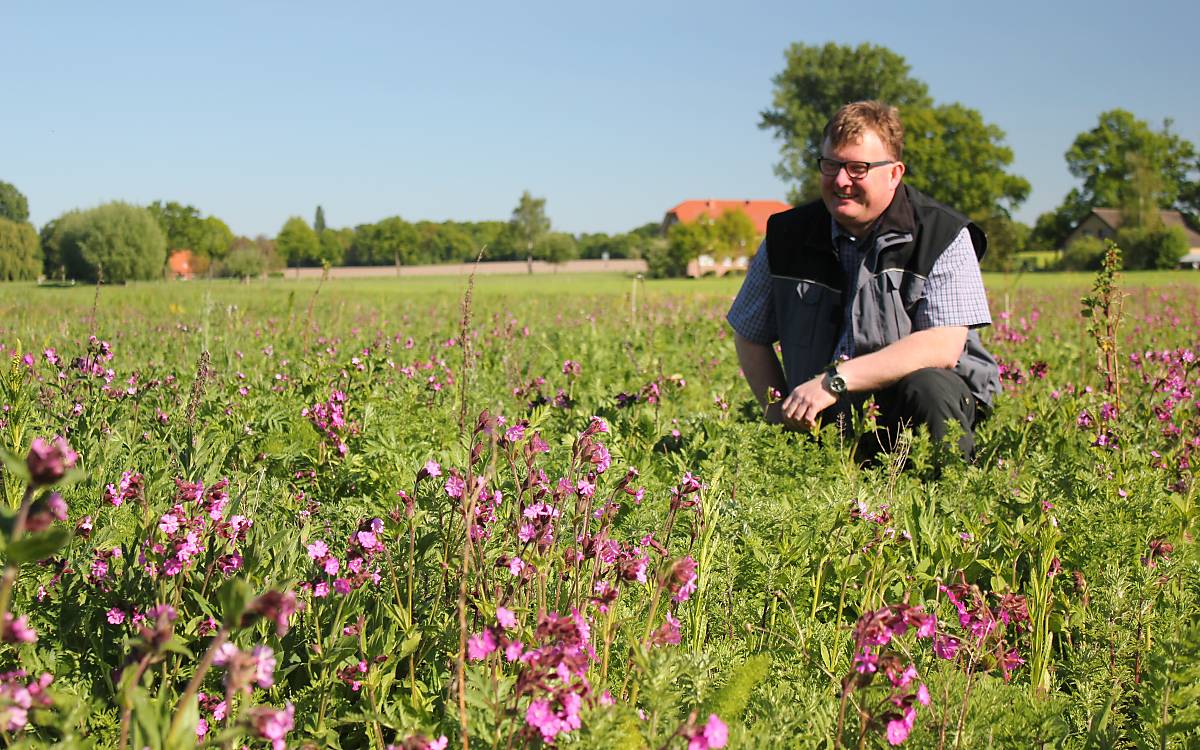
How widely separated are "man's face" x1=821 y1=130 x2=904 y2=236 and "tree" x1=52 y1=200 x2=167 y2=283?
42707 mm

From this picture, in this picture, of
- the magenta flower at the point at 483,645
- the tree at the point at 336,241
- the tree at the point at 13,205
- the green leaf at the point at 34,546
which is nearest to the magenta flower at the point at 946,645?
the magenta flower at the point at 483,645

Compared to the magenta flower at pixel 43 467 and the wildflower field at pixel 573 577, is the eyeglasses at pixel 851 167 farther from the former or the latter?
the magenta flower at pixel 43 467

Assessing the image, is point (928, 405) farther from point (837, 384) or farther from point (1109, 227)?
point (1109, 227)

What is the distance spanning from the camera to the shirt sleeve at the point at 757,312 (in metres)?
5.52

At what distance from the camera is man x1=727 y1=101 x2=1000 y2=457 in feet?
15.3

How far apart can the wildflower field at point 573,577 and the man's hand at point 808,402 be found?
121 millimetres

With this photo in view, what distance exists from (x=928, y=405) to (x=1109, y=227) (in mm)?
90643

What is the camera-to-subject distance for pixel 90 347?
13.2 ft

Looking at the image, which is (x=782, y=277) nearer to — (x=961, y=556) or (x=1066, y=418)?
(x=1066, y=418)

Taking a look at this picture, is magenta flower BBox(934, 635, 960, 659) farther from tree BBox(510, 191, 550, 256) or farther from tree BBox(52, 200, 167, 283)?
tree BBox(510, 191, 550, 256)

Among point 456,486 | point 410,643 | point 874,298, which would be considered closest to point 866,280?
point 874,298

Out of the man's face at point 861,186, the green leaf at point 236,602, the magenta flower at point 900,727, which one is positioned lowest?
the magenta flower at point 900,727

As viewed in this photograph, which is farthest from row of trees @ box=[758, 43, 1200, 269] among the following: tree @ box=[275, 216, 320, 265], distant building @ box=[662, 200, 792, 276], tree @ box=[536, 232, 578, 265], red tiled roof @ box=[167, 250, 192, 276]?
tree @ box=[275, 216, 320, 265]

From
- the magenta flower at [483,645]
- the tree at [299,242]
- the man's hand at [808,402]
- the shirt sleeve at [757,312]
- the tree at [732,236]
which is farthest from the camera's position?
the tree at [299,242]
